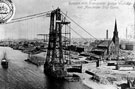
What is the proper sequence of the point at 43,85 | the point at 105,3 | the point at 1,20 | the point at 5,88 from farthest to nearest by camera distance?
the point at 43,85
the point at 5,88
the point at 105,3
the point at 1,20

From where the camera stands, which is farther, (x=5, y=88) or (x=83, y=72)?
(x=83, y=72)

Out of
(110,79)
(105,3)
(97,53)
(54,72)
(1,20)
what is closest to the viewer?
(1,20)

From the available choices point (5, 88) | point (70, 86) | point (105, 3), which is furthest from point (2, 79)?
point (105, 3)

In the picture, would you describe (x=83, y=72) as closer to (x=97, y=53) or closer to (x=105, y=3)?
(x=105, y=3)

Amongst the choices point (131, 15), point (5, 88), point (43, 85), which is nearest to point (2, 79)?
point (5, 88)

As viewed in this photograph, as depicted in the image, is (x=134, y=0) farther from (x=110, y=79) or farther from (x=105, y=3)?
(x=110, y=79)

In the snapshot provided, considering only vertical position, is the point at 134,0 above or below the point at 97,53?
above

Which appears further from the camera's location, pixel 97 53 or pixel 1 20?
pixel 97 53

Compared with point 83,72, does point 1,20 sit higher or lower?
higher

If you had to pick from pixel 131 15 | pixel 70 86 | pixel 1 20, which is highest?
pixel 131 15
